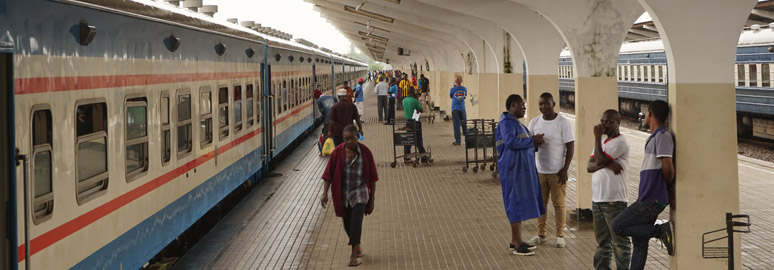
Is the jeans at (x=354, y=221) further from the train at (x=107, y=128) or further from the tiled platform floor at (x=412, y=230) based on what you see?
the train at (x=107, y=128)

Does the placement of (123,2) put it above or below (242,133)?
above

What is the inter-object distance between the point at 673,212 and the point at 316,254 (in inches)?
156

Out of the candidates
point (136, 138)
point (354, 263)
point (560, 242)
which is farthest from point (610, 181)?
point (136, 138)

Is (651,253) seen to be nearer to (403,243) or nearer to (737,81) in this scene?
(403,243)

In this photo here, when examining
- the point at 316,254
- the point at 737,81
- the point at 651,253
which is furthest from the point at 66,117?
the point at 737,81

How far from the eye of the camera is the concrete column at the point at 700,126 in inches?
303

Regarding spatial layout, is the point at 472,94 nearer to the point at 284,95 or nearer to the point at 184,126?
the point at 284,95

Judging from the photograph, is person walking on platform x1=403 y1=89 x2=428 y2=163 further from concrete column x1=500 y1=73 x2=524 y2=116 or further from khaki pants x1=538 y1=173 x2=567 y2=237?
khaki pants x1=538 y1=173 x2=567 y2=237

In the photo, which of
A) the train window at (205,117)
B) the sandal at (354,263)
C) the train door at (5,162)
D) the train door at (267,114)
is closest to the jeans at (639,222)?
the sandal at (354,263)

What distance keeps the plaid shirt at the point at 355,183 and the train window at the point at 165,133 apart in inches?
70.3

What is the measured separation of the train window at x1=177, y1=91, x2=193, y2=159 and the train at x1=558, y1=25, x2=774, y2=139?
13569mm

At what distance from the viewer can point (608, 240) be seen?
7.68 m

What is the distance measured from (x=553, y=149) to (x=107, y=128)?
474 centimetres

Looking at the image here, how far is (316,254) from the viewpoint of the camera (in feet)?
31.2
